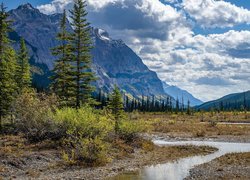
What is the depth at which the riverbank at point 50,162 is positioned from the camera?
972 inches

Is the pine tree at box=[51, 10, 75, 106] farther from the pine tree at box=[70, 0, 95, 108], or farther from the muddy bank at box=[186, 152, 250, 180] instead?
the muddy bank at box=[186, 152, 250, 180]

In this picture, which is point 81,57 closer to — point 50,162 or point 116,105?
point 116,105

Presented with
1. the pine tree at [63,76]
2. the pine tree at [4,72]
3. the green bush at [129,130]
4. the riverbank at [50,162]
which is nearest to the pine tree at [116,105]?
the pine tree at [63,76]

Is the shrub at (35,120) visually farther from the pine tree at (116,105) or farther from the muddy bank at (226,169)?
the muddy bank at (226,169)

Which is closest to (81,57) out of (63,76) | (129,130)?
(63,76)

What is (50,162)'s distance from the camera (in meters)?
28.0

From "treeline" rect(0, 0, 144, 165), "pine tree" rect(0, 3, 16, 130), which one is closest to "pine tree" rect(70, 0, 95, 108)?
"treeline" rect(0, 0, 144, 165)

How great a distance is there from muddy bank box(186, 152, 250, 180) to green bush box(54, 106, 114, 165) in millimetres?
7550

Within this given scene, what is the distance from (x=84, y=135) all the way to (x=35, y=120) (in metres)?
6.06

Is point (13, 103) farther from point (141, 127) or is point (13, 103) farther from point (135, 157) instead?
point (135, 157)

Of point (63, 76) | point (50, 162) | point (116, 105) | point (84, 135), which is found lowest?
point (50, 162)

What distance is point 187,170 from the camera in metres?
27.4

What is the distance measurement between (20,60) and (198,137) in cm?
3611

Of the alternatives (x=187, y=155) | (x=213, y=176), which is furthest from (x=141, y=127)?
(x=213, y=176)
